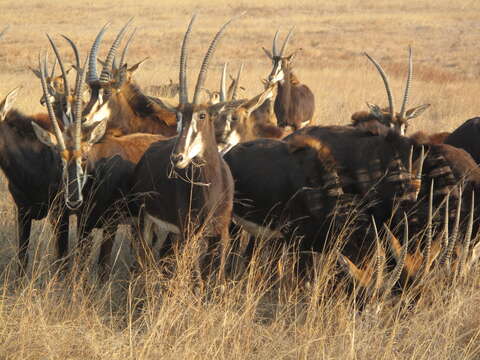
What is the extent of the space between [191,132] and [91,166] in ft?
4.34

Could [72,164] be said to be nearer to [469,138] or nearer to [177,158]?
[177,158]

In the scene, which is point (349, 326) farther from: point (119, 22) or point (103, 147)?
point (119, 22)

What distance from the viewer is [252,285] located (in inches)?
236

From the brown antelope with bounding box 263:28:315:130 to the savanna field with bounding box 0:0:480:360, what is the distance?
1.00 meters

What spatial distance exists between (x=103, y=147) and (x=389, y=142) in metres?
2.60

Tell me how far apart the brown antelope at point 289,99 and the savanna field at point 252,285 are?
998 mm

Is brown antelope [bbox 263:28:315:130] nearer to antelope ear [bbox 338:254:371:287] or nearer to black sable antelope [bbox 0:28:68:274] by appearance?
black sable antelope [bbox 0:28:68:274]

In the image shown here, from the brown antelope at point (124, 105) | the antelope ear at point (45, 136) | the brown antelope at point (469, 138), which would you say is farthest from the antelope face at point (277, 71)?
the antelope ear at point (45, 136)

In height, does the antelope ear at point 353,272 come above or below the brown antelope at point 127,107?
below

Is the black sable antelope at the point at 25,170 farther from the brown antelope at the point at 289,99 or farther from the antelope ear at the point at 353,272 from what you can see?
the brown antelope at the point at 289,99

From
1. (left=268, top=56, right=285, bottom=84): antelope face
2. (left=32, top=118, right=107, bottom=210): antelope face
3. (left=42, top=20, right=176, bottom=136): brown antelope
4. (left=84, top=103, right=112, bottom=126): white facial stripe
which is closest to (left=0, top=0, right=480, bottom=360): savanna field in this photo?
(left=32, top=118, right=107, bottom=210): antelope face

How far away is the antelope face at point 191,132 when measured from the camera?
5285mm

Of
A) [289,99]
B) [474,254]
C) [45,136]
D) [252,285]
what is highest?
[45,136]

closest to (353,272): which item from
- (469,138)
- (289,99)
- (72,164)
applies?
(72,164)
